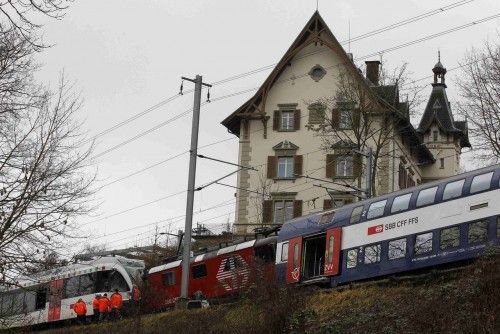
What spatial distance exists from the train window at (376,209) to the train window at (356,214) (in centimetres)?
48

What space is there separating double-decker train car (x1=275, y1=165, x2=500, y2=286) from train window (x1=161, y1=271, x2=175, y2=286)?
846 cm

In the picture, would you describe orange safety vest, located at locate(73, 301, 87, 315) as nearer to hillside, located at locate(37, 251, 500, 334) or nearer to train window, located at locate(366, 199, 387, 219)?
hillside, located at locate(37, 251, 500, 334)

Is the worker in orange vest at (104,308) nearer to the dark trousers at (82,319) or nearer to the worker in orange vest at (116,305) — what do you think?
the worker in orange vest at (116,305)

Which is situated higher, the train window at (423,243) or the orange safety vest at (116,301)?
the train window at (423,243)

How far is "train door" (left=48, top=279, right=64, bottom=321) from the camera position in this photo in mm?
46647

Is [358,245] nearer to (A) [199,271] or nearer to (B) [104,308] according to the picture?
(A) [199,271]

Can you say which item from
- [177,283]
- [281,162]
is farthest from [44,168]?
[281,162]

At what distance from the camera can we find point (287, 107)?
6581 cm

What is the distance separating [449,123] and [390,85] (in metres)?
27.9

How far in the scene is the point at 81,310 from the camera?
44969mm

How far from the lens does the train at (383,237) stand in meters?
29.4

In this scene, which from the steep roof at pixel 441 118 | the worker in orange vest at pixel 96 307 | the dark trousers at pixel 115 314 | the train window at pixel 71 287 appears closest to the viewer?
the dark trousers at pixel 115 314

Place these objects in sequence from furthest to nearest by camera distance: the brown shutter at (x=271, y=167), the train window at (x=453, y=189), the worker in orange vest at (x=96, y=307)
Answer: the brown shutter at (x=271, y=167) < the worker in orange vest at (x=96, y=307) < the train window at (x=453, y=189)

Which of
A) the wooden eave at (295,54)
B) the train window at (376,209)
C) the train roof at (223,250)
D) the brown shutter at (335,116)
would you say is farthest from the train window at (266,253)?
the wooden eave at (295,54)
